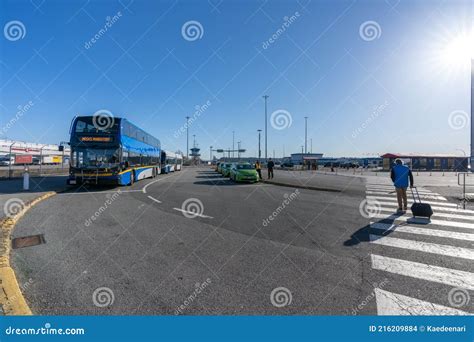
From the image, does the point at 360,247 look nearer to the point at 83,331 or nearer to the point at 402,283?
the point at 402,283

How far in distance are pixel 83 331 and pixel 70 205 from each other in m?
8.66

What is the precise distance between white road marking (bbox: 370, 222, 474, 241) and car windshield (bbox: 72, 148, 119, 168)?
45.3 ft

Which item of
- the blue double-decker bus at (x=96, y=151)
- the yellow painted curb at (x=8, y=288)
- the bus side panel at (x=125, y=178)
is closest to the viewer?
the yellow painted curb at (x=8, y=288)

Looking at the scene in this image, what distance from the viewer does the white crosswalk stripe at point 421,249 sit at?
11.6ft

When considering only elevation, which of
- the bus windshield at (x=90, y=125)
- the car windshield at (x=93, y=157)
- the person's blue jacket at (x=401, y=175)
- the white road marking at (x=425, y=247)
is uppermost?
the bus windshield at (x=90, y=125)

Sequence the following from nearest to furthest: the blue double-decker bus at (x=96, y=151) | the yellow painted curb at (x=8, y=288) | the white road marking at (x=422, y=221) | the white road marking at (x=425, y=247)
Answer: the yellow painted curb at (x=8, y=288), the white road marking at (x=425, y=247), the white road marking at (x=422, y=221), the blue double-decker bus at (x=96, y=151)

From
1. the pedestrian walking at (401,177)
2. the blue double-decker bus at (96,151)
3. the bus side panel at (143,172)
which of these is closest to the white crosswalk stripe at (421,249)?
the pedestrian walking at (401,177)

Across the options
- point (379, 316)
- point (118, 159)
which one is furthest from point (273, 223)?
point (118, 159)

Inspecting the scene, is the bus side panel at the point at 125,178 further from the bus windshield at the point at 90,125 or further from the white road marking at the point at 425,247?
the white road marking at the point at 425,247

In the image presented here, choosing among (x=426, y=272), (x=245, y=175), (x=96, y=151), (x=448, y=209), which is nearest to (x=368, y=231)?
(x=426, y=272)

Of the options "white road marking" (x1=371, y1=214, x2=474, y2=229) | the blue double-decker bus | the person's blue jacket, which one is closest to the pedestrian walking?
the person's blue jacket

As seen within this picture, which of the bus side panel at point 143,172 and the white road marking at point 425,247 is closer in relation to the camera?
the white road marking at point 425,247

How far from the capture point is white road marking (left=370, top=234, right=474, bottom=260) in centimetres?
547

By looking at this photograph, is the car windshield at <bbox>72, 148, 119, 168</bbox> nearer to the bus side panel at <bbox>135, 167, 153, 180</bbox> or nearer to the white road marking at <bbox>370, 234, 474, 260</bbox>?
the bus side panel at <bbox>135, 167, 153, 180</bbox>
